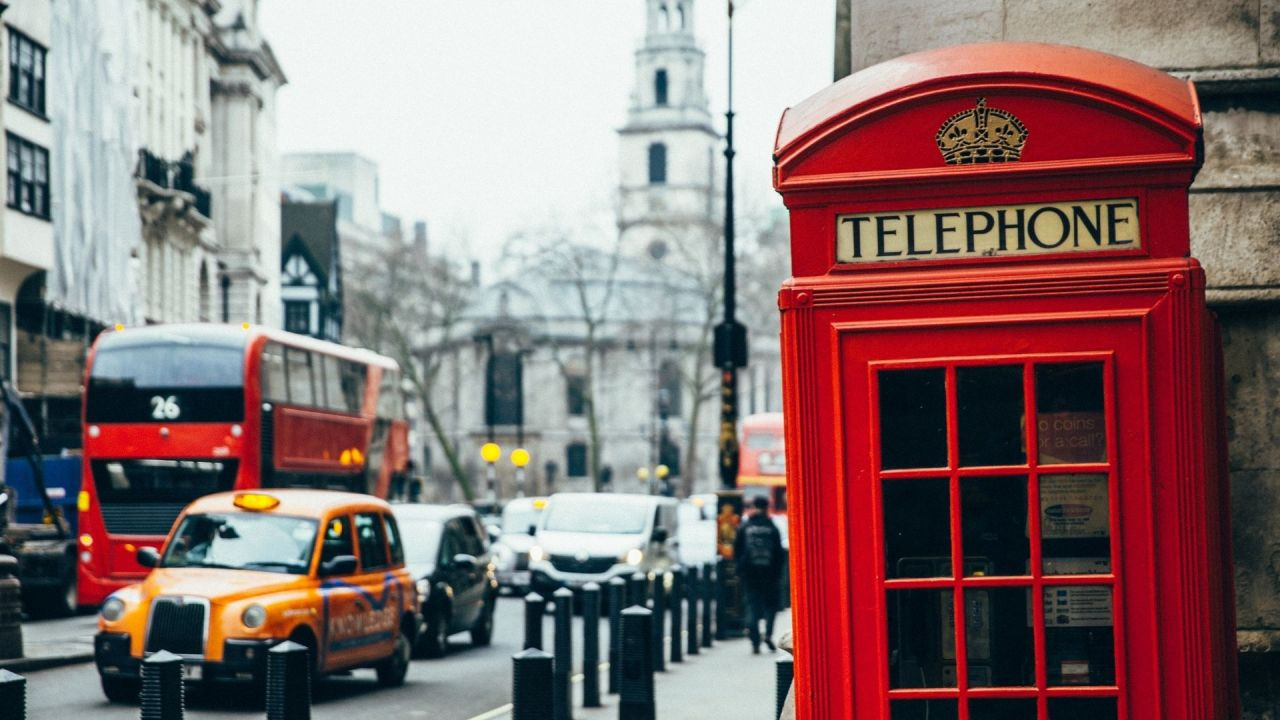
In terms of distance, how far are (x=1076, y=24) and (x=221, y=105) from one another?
184 ft

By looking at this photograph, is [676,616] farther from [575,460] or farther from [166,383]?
[575,460]

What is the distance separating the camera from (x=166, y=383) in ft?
80.4

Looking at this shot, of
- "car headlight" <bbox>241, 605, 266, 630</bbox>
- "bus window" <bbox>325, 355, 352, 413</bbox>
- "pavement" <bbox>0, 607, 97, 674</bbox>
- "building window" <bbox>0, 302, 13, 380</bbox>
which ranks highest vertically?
"building window" <bbox>0, 302, 13, 380</bbox>

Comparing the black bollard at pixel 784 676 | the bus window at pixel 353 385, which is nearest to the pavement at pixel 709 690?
the black bollard at pixel 784 676

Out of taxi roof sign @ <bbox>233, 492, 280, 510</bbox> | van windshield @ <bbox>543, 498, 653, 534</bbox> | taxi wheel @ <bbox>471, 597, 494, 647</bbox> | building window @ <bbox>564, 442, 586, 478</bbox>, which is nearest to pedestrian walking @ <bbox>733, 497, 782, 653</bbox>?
taxi wheel @ <bbox>471, 597, 494, 647</bbox>

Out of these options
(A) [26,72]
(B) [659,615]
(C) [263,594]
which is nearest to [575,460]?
(A) [26,72]

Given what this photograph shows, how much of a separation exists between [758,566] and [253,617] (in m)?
7.73

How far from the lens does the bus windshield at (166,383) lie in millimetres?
24406

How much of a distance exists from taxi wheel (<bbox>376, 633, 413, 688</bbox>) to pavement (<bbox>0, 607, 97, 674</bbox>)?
10.00ft

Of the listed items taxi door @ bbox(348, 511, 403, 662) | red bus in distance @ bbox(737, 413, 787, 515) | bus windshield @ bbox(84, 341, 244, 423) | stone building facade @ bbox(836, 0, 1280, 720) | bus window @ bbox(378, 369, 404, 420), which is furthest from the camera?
red bus in distance @ bbox(737, 413, 787, 515)

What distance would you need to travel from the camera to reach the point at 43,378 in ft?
124

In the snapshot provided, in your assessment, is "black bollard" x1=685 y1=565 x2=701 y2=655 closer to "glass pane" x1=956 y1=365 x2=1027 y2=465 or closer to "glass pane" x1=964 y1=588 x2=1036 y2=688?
"glass pane" x1=964 y1=588 x2=1036 y2=688

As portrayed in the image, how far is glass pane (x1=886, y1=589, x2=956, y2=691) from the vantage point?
6008mm

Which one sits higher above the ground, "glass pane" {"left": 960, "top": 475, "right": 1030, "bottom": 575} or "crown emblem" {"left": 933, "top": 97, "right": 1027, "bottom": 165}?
"crown emblem" {"left": 933, "top": 97, "right": 1027, "bottom": 165}
